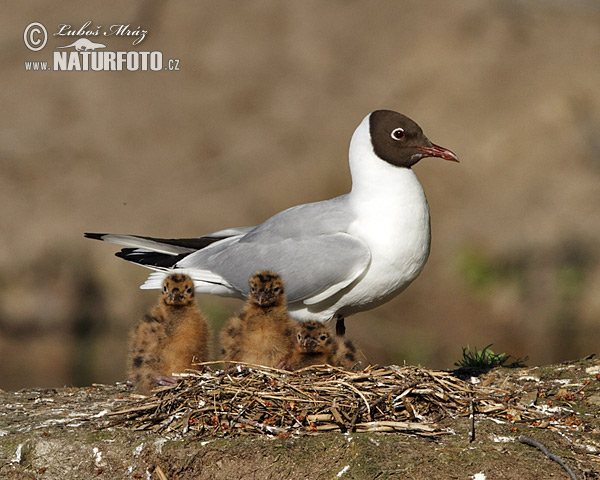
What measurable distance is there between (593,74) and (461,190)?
2.37 metres

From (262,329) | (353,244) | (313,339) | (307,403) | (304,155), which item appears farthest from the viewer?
(304,155)

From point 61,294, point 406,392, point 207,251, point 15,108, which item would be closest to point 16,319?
point 61,294

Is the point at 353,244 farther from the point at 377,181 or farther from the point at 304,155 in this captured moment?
the point at 304,155

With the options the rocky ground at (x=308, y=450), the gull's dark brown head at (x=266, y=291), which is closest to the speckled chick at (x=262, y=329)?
the gull's dark brown head at (x=266, y=291)

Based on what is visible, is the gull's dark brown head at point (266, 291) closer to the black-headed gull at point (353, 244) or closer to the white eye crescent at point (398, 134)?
the black-headed gull at point (353, 244)

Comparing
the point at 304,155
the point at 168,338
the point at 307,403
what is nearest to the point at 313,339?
the point at 307,403

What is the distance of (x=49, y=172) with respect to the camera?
11.9 m

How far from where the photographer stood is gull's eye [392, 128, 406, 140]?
213 inches

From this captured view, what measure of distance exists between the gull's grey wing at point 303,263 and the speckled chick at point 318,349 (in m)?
0.48

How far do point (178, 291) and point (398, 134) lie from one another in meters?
1.75

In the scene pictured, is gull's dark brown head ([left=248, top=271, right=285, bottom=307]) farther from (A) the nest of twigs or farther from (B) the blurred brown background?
(B) the blurred brown background

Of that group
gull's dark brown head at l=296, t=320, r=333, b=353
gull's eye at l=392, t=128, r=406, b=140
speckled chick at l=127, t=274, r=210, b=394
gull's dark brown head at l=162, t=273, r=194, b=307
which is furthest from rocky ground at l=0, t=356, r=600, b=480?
gull's eye at l=392, t=128, r=406, b=140

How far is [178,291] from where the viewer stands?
4582 mm

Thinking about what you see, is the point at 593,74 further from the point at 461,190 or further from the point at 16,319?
the point at 16,319
